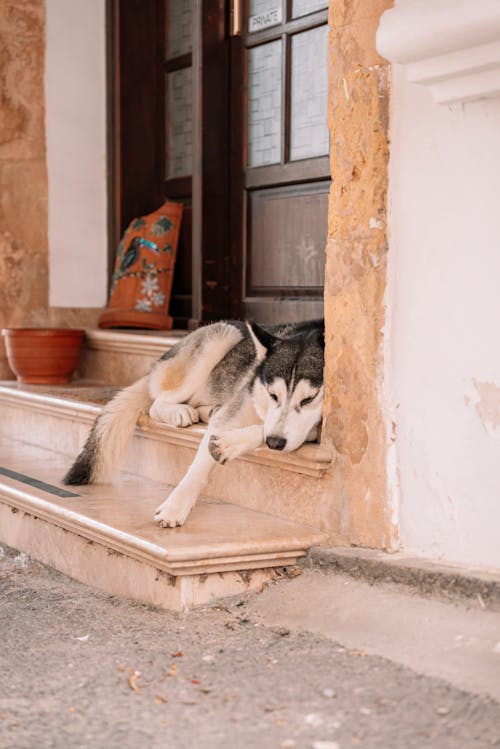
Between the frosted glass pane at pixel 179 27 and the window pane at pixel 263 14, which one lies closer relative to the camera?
the window pane at pixel 263 14

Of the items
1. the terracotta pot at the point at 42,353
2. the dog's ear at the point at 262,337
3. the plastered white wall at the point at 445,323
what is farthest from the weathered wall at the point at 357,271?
the terracotta pot at the point at 42,353

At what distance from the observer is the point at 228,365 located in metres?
3.67

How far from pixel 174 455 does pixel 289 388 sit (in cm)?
81

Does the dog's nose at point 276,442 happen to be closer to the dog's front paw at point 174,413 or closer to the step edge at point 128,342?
the dog's front paw at point 174,413

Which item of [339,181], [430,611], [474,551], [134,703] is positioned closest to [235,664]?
[134,703]

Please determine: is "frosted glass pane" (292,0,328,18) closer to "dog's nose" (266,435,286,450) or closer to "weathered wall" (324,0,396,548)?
"weathered wall" (324,0,396,548)

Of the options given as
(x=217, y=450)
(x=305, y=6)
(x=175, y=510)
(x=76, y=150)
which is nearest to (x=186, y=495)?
(x=175, y=510)

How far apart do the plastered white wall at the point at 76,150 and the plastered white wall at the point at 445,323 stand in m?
2.97

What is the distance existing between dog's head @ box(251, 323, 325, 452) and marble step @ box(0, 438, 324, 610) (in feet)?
0.98

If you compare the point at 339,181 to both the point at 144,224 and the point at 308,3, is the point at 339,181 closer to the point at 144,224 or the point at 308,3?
the point at 308,3

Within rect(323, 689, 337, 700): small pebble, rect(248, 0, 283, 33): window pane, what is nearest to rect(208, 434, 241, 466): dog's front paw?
rect(323, 689, 337, 700): small pebble

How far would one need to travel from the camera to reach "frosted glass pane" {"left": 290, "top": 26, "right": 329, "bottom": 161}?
169 inches

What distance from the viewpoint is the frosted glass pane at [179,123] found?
17.1ft

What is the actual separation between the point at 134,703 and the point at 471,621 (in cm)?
85
